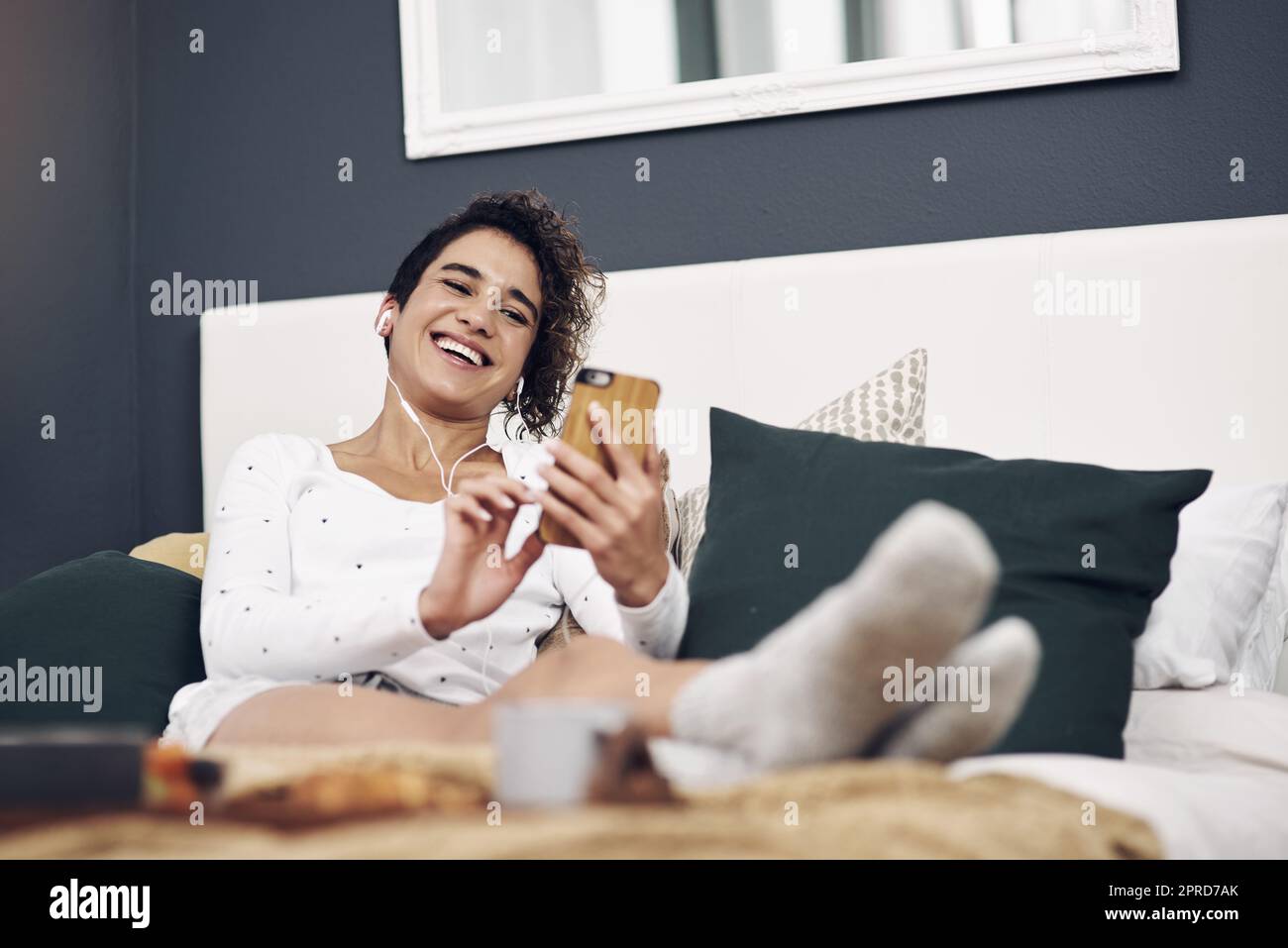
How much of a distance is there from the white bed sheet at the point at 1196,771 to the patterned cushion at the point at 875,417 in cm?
42

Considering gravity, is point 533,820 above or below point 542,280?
below

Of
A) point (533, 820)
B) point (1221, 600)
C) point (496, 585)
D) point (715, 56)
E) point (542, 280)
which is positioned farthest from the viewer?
point (715, 56)

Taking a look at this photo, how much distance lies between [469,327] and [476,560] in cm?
49

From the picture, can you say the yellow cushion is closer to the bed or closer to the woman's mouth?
the bed

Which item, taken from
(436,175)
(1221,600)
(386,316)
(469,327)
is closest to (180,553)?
(386,316)

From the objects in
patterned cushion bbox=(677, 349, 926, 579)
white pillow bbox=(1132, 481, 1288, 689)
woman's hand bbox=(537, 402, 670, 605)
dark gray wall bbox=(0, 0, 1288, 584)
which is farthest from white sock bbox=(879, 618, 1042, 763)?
dark gray wall bbox=(0, 0, 1288, 584)

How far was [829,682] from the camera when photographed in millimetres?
762

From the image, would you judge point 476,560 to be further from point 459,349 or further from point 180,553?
point 180,553

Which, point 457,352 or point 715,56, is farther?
point 715,56

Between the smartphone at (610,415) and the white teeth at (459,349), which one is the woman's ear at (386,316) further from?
the smartphone at (610,415)

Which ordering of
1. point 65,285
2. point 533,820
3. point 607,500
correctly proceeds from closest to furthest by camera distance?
1. point 533,820
2. point 607,500
3. point 65,285

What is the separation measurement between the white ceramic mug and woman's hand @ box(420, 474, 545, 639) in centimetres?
42

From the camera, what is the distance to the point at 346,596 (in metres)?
1.23
